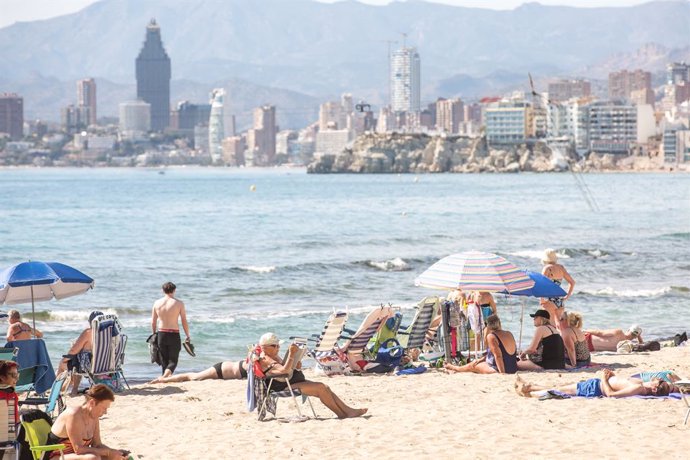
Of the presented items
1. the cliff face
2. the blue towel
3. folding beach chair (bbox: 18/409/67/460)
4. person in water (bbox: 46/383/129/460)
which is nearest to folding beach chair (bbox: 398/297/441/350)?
the blue towel

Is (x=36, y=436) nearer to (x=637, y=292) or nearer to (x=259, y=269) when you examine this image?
(x=637, y=292)

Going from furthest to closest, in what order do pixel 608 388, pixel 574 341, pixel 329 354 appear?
pixel 574 341
pixel 329 354
pixel 608 388

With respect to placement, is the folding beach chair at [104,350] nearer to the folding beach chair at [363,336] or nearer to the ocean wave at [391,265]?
the folding beach chair at [363,336]

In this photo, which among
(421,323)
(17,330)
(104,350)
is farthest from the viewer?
(421,323)

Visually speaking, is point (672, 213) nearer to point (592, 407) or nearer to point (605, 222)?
point (605, 222)

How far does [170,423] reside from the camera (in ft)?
31.9

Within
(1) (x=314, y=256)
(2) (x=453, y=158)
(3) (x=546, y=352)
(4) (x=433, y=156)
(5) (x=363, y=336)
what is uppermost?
(4) (x=433, y=156)

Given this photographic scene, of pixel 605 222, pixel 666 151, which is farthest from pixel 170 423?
pixel 666 151

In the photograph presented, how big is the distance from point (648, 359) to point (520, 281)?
207cm

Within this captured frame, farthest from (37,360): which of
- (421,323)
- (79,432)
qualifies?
(421,323)

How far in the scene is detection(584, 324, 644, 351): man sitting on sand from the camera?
1455 cm

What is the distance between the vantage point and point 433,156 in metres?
178

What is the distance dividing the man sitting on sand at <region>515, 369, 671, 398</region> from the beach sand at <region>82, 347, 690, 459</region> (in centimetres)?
12

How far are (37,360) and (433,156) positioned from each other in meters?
169
